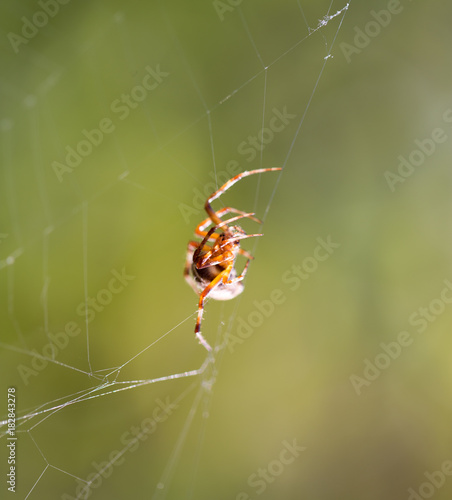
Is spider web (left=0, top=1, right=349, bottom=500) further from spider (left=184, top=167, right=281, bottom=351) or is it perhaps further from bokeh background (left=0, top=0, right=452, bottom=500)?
spider (left=184, top=167, right=281, bottom=351)

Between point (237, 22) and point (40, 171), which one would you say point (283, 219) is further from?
point (40, 171)

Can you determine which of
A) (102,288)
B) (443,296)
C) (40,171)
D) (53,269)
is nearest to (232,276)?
(102,288)

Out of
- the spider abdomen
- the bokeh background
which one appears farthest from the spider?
the bokeh background

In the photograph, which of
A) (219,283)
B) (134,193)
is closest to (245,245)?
(134,193)

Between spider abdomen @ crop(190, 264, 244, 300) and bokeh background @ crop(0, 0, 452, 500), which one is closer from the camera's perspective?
spider abdomen @ crop(190, 264, 244, 300)

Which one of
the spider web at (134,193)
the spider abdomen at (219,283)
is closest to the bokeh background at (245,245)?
the spider web at (134,193)
